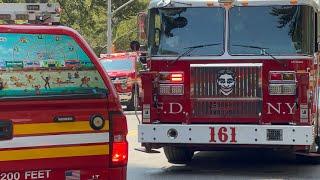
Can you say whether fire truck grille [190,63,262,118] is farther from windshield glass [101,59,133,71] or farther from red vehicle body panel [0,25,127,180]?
windshield glass [101,59,133,71]

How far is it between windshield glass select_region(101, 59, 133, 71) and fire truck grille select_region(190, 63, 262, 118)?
15420mm

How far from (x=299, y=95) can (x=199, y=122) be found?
145 cm

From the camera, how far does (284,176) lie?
9.84 metres

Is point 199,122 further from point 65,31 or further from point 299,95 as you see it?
point 65,31

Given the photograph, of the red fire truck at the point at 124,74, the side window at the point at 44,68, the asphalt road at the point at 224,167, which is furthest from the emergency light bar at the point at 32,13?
the red fire truck at the point at 124,74

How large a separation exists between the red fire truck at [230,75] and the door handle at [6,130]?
16.1 ft

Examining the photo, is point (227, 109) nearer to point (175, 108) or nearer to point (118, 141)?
point (175, 108)

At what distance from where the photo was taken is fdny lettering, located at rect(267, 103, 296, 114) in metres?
9.44

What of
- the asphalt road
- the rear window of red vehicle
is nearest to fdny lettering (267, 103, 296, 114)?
the asphalt road

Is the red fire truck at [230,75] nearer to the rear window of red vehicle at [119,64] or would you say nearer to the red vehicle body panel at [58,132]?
the red vehicle body panel at [58,132]

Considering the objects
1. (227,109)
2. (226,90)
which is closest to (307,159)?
(227,109)

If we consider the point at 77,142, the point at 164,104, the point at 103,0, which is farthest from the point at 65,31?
the point at 103,0

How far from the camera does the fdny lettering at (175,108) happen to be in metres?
9.78

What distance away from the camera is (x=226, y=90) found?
9.64 meters
